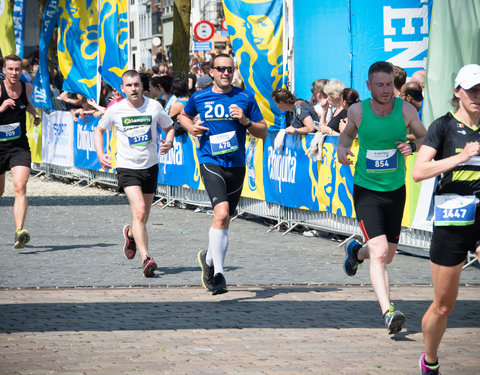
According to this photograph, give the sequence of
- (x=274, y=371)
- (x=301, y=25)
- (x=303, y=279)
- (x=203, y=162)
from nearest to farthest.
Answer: (x=274, y=371) < (x=203, y=162) < (x=303, y=279) < (x=301, y=25)

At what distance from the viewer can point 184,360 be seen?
6.27 metres

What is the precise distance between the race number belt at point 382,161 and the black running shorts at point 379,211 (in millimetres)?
181

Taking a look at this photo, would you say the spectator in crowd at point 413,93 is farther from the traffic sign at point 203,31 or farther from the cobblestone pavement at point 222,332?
the traffic sign at point 203,31

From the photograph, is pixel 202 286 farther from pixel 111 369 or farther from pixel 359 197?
pixel 111 369

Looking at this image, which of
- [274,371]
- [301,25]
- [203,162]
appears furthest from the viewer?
[301,25]

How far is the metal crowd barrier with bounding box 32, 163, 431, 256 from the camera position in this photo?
442 inches

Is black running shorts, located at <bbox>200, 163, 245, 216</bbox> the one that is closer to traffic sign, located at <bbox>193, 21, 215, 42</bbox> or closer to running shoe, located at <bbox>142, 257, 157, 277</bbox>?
running shoe, located at <bbox>142, 257, 157, 277</bbox>

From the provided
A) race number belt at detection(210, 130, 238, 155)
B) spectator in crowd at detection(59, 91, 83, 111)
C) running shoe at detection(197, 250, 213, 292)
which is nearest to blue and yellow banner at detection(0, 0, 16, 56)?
spectator in crowd at detection(59, 91, 83, 111)

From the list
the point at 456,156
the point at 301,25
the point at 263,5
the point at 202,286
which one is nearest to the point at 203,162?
the point at 202,286

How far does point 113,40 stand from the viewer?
1845 cm

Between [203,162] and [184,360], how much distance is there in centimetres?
316

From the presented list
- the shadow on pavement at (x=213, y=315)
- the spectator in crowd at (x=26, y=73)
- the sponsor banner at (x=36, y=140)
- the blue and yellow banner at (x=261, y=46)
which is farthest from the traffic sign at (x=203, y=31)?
the shadow on pavement at (x=213, y=315)

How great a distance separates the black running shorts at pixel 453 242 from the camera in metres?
5.59

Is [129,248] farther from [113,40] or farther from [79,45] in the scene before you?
[79,45]
